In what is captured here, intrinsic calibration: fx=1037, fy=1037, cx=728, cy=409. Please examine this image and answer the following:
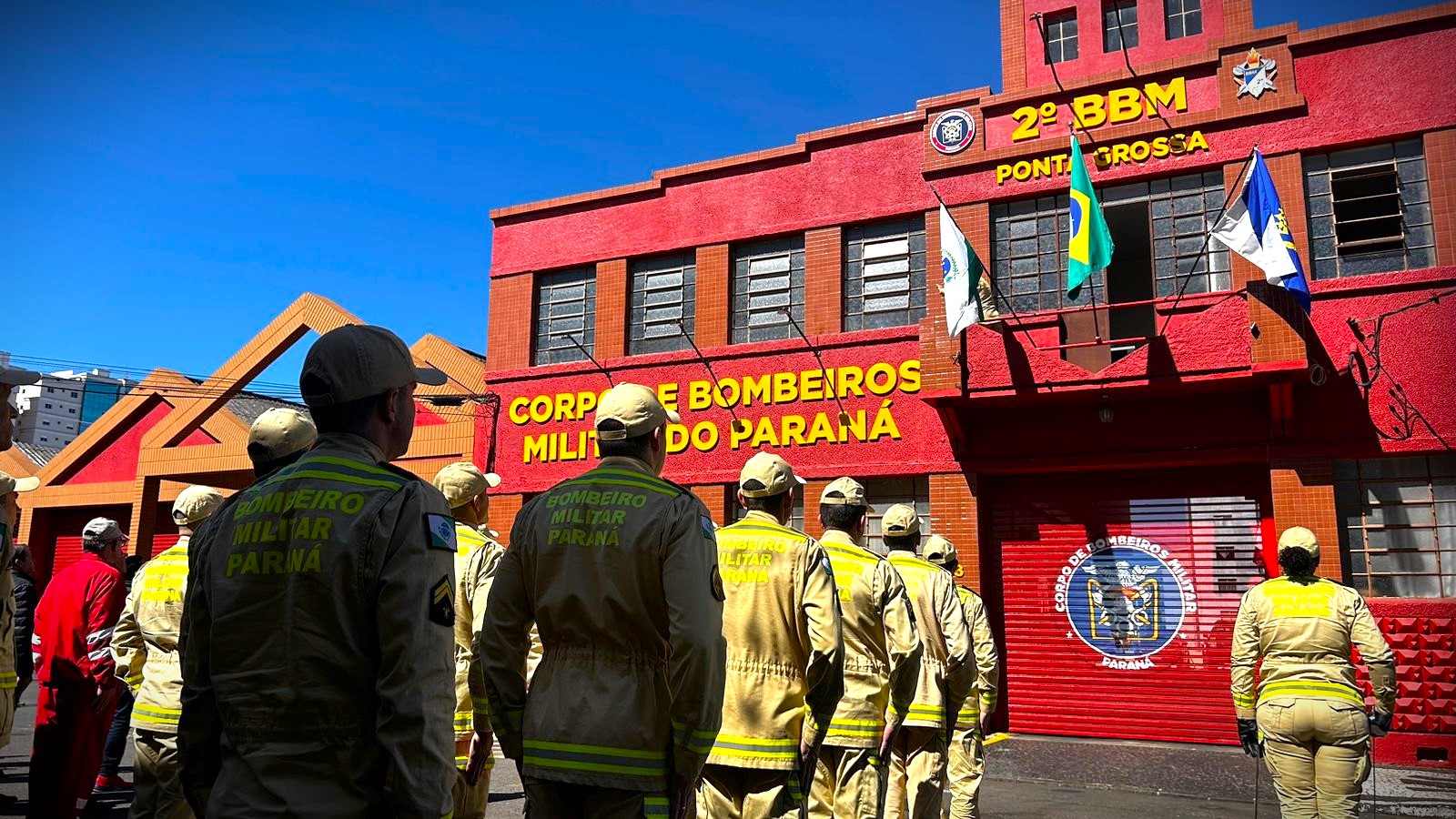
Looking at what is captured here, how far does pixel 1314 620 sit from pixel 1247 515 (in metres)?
6.22

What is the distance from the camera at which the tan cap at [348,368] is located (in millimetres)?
2758

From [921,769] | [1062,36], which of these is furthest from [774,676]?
[1062,36]

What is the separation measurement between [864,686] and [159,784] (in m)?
3.56

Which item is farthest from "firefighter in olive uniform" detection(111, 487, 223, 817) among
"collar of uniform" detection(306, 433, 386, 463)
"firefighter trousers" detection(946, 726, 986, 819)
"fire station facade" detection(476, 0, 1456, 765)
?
"fire station facade" detection(476, 0, 1456, 765)

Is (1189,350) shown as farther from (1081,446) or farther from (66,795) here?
(66,795)

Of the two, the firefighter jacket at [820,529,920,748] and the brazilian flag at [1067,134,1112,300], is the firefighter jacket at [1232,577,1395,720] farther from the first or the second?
the brazilian flag at [1067,134,1112,300]

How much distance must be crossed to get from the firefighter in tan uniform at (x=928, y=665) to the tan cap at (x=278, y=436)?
3.89 metres

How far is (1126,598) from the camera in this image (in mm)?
12758

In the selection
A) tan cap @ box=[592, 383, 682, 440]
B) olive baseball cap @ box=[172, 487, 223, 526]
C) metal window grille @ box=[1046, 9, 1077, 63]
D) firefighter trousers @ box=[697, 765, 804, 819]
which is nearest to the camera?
tan cap @ box=[592, 383, 682, 440]

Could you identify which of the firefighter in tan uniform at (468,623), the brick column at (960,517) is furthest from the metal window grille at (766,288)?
the firefighter in tan uniform at (468,623)

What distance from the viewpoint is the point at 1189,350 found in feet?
38.9

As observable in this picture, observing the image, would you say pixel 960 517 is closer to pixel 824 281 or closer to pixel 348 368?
pixel 824 281

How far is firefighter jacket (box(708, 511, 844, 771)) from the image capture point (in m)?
4.50

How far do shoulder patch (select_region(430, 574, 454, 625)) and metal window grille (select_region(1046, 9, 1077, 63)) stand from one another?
13961 mm
